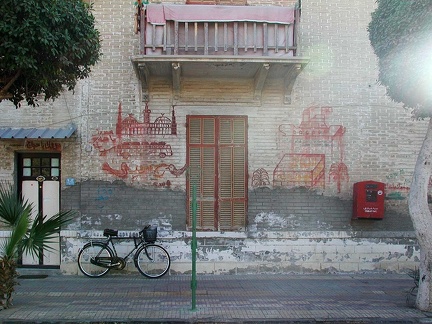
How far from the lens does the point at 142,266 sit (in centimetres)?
1086

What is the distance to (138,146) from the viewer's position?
1116 cm

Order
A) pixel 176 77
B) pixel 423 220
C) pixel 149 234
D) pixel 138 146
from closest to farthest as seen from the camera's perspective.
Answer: pixel 423 220, pixel 149 234, pixel 176 77, pixel 138 146

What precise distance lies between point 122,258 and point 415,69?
7153mm

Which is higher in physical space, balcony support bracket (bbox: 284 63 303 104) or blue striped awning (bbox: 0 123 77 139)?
balcony support bracket (bbox: 284 63 303 104)

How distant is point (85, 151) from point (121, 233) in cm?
206

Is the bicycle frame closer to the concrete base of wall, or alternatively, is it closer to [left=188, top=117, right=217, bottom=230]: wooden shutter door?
the concrete base of wall

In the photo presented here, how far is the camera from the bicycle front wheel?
10.8 metres

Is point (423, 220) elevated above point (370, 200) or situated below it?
below

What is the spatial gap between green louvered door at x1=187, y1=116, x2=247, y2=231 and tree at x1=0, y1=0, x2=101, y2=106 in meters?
3.56

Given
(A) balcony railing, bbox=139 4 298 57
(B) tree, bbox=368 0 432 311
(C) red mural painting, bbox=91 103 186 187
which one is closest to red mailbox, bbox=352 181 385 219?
(B) tree, bbox=368 0 432 311

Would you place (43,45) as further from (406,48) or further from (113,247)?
(406,48)

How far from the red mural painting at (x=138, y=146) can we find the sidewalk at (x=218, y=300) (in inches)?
92.2

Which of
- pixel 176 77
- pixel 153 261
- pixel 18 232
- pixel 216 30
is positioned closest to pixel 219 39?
pixel 216 30

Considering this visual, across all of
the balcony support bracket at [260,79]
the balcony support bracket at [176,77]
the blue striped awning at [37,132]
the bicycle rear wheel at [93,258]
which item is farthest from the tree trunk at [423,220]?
the blue striped awning at [37,132]
